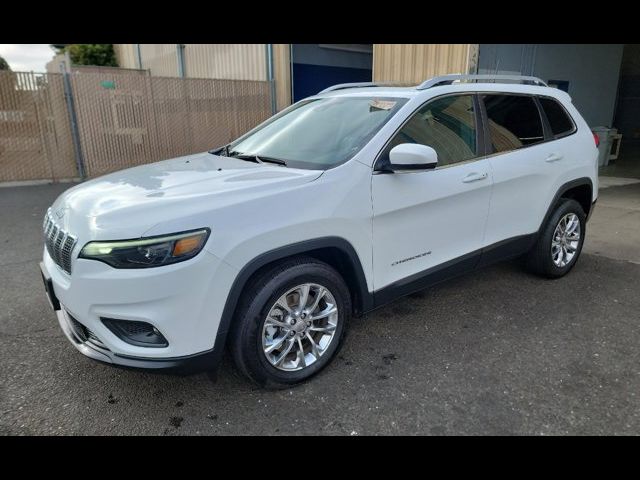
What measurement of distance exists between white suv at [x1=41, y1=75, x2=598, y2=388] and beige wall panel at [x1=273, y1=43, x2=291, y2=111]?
881cm

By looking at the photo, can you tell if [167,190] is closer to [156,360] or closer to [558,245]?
[156,360]

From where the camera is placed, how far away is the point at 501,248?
156 inches

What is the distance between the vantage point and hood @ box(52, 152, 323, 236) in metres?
→ 2.45

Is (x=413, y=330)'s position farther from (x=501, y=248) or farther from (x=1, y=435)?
(x=1, y=435)

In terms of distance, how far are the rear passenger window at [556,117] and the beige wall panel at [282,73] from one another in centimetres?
882

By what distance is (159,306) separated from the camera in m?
2.35

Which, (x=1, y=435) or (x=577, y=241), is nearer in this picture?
(x=1, y=435)

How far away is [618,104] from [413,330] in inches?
665

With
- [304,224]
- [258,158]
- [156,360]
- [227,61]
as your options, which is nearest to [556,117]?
[258,158]

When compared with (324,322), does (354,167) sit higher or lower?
higher

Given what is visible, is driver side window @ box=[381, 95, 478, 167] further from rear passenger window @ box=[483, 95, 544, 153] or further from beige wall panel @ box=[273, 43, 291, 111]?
beige wall panel @ box=[273, 43, 291, 111]

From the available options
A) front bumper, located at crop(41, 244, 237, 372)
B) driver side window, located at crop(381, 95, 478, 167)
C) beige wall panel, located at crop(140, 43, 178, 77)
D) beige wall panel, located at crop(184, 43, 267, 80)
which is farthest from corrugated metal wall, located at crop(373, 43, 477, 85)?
beige wall panel, located at crop(140, 43, 178, 77)

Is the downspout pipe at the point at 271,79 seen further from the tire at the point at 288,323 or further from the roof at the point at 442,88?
the tire at the point at 288,323
